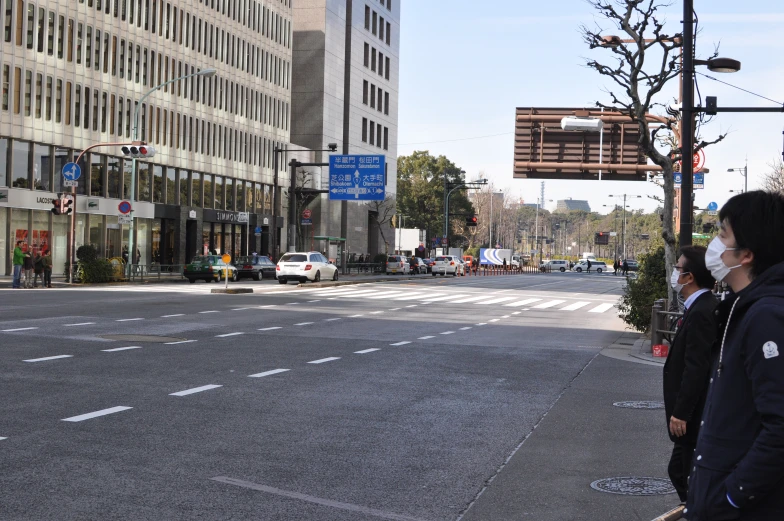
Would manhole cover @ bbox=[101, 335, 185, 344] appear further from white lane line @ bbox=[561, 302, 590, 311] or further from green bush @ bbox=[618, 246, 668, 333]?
white lane line @ bbox=[561, 302, 590, 311]

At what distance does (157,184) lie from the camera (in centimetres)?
6612

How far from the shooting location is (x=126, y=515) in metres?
5.96

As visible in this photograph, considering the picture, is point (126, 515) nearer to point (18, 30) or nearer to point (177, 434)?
point (177, 434)

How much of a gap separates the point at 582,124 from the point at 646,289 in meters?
5.25

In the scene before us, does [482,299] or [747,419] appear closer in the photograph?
[747,419]

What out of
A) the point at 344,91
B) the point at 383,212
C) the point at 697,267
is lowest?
the point at 697,267

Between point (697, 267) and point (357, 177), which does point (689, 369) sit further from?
point (357, 177)

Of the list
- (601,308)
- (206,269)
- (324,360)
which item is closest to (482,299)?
(601,308)

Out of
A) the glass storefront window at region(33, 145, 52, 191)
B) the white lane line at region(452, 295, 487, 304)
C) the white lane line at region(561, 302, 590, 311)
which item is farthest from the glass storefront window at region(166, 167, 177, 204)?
the white lane line at region(561, 302, 590, 311)

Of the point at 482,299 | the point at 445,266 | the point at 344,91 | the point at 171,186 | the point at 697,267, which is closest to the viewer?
the point at 697,267

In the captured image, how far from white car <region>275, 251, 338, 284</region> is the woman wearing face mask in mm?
44602

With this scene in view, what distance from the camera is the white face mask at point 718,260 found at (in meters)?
3.48

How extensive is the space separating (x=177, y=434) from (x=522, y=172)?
62.4ft

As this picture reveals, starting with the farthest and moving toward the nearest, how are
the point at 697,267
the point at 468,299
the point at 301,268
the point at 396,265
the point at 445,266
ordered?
the point at 445,266
the point at 396,265
the point at 301,268
the point at 468,299
the point at 697,267
